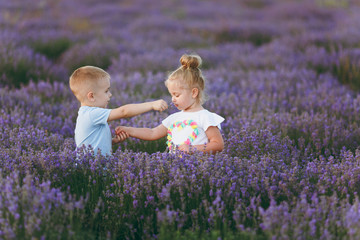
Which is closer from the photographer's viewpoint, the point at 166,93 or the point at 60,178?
the point at 60,178

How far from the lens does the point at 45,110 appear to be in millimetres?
4730

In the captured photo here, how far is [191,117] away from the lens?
3125 millimetres

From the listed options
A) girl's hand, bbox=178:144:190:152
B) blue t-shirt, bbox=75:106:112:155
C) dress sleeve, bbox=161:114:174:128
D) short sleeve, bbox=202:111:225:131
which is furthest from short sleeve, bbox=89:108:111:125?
short sleeve, bbox=202:111:225:131

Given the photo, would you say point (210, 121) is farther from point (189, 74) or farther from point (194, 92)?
point (189, 74)

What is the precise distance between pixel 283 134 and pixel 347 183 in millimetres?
1257

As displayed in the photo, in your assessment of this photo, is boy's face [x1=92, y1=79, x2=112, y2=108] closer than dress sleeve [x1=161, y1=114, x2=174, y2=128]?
Yes

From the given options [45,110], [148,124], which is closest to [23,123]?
[45,110]

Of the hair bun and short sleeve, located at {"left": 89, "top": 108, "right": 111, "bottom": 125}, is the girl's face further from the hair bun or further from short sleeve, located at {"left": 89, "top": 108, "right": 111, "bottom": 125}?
short sleeve, located at {"left": 89, "top": 108, "right": 111, "bottom": 125}

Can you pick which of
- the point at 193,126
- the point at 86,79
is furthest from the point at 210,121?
the point at 86,79

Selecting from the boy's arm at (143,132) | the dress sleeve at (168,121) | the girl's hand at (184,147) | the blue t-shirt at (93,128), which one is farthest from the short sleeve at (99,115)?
the girl's hand at (184,147)

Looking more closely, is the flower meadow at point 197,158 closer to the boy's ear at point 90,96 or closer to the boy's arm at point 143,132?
the boy's arm at point 143,132

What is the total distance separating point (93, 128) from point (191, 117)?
2.27ft

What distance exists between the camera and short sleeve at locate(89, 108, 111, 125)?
3.07m

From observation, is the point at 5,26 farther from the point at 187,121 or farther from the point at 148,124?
A: the point at 187,121
